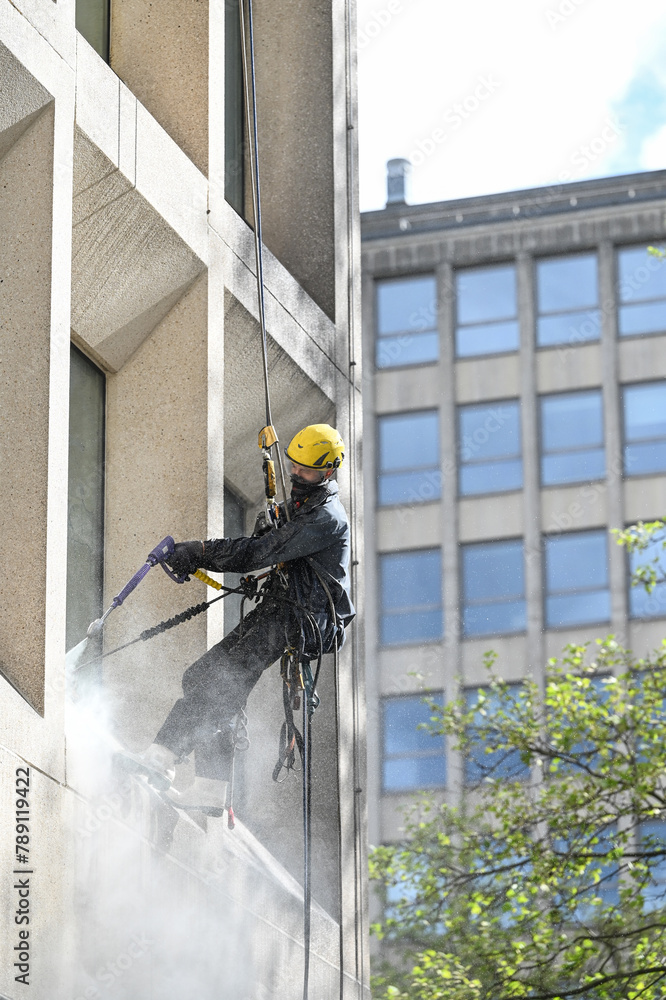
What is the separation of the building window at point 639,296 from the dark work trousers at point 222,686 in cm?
3233

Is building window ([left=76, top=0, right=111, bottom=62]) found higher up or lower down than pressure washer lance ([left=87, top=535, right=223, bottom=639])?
higher up

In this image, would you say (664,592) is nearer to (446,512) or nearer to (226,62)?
(446,512)

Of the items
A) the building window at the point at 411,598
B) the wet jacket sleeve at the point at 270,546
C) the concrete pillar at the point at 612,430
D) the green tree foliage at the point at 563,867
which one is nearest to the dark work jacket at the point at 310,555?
the wet jacket sleeve at the point at 270,546

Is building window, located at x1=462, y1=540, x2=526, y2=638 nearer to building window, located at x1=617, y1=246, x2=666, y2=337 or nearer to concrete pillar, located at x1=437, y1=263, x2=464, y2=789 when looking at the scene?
concrete pillar, located at x1=437, y1=263, x2=464, y2=789

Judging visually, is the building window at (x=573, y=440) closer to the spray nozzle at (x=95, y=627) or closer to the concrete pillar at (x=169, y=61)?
the concrete pillar at (x=169, y=61)

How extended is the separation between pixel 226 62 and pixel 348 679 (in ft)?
18.5

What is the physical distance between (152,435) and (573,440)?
30792 millimetres

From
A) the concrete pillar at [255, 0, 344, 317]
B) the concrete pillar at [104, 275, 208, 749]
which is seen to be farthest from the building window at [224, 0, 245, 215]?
the concrete pillar at [104, 275, 208, 749]

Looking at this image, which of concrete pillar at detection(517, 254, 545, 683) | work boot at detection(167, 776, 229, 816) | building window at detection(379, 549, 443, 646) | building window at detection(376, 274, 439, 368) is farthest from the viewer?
building window at detection(376, 274, 439, 368)

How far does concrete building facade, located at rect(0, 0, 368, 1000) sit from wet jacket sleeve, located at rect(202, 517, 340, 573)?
97 centimetres

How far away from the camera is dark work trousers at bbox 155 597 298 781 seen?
30.1 ft

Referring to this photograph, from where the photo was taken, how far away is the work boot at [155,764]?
28.8 ft

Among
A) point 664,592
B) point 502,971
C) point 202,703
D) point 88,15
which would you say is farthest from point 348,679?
point 664,592

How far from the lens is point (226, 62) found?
1349 cm
